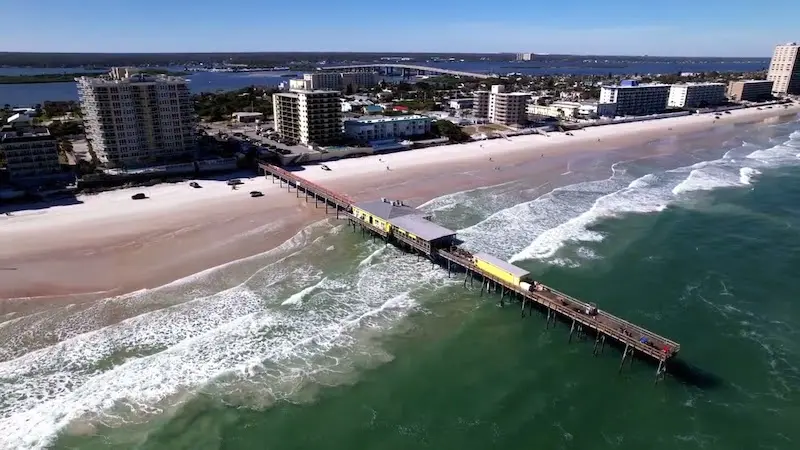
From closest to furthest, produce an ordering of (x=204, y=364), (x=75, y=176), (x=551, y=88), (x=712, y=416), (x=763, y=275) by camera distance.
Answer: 1. (x=712, y=416)
2. (x=204, y=364)
3. (x=763, y=275)
4. (x=75, y=176)
5. (x=551, y=88)

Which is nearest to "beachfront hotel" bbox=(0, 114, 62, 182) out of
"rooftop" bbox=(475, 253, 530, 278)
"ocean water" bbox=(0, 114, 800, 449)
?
"ocean water" bbox=(0, 114, 800, 449)

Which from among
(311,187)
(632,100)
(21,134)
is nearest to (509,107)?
(632,100)

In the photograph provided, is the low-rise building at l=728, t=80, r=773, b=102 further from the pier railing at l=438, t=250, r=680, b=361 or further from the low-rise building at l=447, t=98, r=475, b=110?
the pier railing at l=438, t=250, r=680, b=361

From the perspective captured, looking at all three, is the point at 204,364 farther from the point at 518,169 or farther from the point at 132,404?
the point at 518,169

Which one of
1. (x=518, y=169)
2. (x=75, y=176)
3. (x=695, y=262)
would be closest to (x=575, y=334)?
(x=695, y=262)

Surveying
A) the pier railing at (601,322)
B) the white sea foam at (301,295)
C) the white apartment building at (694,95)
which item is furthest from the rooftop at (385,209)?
the white apartment building at (694,95)

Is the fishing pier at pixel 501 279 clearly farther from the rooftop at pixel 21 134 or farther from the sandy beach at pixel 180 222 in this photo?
the rooftop at pixel 21 134
